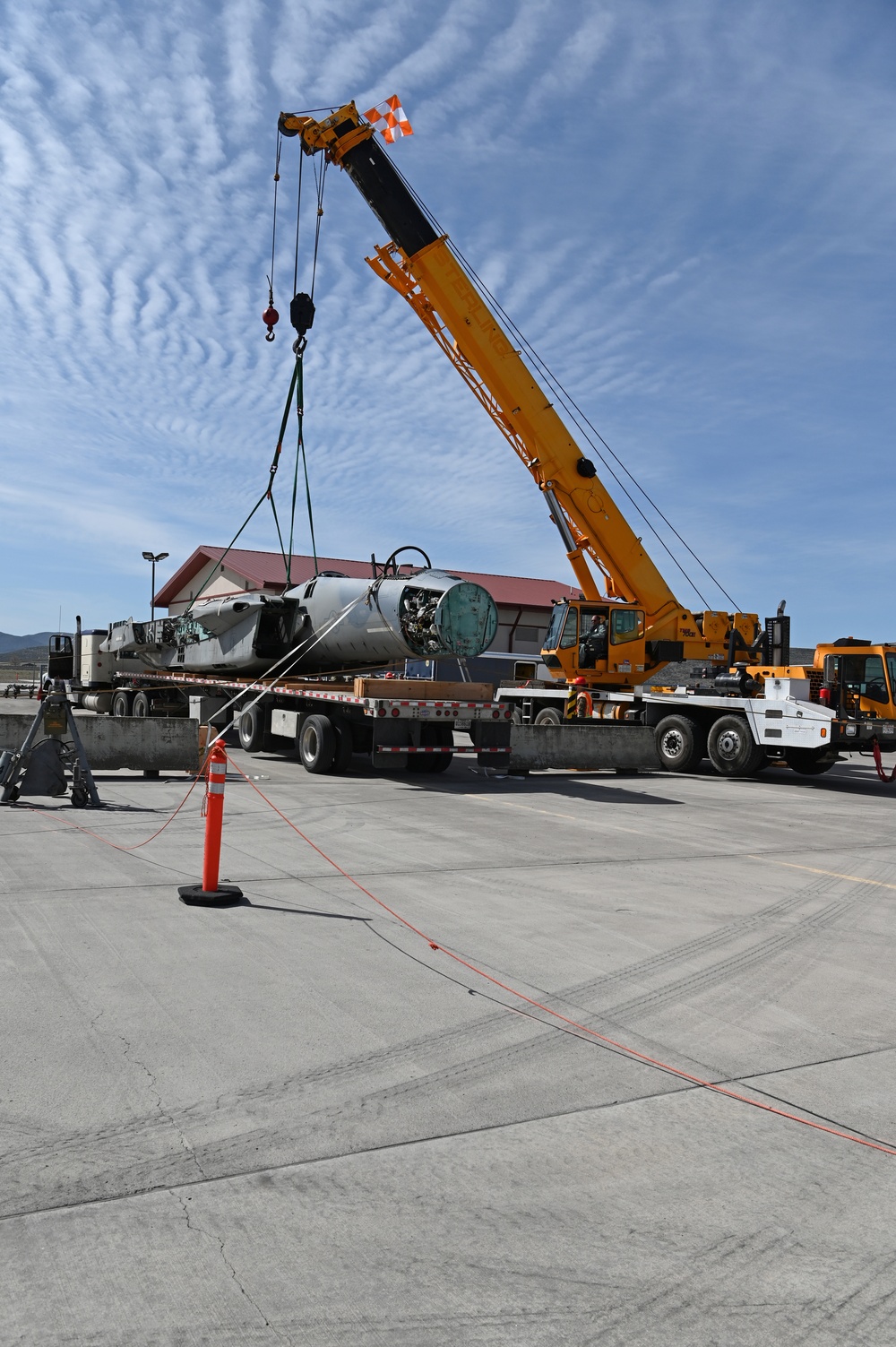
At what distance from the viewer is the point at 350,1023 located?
15.1 ft

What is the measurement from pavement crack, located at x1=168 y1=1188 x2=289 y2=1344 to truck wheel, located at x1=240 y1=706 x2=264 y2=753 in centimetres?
1493

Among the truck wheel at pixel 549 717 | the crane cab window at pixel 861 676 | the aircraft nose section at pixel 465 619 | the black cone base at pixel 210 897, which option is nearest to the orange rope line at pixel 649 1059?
the black cone base at pixel 210 897

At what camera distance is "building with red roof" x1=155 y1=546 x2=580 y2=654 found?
42.3 metres

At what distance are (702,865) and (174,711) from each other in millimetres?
17176

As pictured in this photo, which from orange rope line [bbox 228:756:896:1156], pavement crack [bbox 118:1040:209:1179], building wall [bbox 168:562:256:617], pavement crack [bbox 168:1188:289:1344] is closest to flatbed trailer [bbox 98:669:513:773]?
orange rope line [bbox 228:756:896:1156]

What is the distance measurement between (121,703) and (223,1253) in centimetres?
2447

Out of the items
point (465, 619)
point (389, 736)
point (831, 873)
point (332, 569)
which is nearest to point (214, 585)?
point (332, 569)

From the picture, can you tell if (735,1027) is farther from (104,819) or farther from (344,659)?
(344,659)

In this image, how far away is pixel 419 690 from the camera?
585 inches

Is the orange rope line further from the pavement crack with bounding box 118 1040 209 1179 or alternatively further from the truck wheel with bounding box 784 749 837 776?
the truck wheel with bounding box 784 749 837 776

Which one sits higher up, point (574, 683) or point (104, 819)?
point (574, 683)

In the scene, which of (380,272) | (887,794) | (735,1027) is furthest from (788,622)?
(735,1027)

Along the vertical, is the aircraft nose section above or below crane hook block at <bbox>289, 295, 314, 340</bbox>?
below

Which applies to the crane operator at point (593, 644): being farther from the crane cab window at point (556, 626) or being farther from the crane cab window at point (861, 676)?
the crane cab window at point (861, 676)
